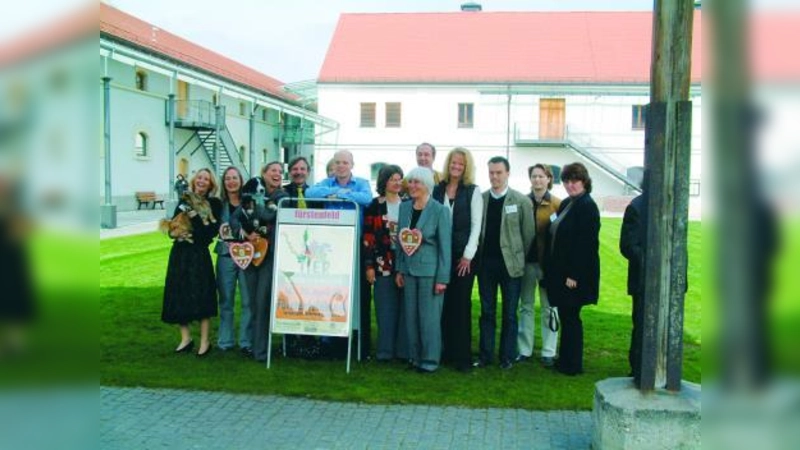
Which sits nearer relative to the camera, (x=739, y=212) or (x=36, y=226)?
(x=739, y=212)

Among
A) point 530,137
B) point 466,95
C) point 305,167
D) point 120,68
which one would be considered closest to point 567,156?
point 530,137

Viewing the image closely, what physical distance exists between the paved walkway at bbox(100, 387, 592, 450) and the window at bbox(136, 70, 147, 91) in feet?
106

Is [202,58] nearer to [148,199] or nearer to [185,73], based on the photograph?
[148,199]

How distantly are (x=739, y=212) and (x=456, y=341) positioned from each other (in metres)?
6.63

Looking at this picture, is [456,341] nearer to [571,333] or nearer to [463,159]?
[571,333]

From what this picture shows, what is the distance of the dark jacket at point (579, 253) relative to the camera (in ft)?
21.9

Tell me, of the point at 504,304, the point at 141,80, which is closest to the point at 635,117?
the point at 141,80

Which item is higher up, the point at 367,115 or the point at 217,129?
the point at 367,115

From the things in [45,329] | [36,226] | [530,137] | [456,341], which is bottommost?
[456,341]

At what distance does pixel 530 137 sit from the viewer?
46438mm

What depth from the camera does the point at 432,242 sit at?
691cm

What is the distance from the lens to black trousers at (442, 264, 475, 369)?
698cm

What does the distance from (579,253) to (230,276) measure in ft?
11.2

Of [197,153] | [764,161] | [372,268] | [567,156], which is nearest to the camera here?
[764,161]
